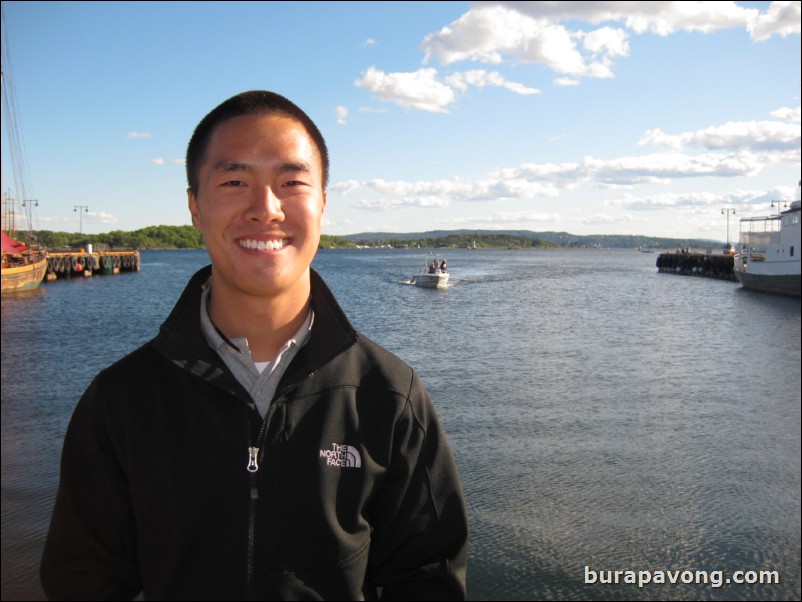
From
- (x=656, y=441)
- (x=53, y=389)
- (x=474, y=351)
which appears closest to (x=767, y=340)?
(x=474, y=351)

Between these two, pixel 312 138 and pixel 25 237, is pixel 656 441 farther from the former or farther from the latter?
pixel 25 237

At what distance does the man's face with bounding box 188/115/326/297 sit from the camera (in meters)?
2.24

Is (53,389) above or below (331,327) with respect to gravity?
below

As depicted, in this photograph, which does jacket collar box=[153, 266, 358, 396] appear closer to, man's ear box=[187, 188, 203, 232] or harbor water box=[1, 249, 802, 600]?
man's ear box=[187, 188, 203, 232]

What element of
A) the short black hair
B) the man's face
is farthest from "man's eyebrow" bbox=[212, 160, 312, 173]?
the short black hair

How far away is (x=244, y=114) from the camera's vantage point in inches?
89.3

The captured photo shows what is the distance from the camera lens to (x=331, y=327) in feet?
7.64

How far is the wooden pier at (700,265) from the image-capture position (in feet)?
285

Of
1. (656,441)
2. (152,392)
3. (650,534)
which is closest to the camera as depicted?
(152,392)

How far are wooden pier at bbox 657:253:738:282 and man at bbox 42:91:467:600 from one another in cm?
8869

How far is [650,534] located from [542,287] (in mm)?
65839

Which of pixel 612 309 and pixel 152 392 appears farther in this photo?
pixel 612 309

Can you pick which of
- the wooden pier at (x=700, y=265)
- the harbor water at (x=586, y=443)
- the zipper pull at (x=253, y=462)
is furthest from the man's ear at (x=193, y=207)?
the wooden pier at (x=700, y=265)

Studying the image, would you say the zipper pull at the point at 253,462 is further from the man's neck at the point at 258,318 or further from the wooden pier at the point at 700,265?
the wooden pier at the point at 700,265
